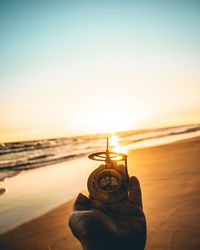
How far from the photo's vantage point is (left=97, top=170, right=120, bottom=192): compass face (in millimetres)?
3215

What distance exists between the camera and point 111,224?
8.57 ft

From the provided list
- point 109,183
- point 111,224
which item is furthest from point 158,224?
point 111,224

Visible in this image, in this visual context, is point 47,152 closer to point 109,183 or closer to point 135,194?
point 109,183

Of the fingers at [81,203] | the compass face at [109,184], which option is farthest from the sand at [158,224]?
the fingers at [81,203]

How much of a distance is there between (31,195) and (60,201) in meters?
1.52

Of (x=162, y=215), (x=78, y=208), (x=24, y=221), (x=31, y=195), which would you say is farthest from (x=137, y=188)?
(x=31, y=195)

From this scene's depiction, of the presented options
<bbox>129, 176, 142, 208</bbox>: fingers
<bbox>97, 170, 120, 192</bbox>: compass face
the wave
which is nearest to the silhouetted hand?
<bbox>129, 176, 142, 208</bbox>: fingers

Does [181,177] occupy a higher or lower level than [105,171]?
lower

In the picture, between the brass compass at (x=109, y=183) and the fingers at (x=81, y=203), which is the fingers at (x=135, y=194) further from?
the fingers at (x=81, y=203)

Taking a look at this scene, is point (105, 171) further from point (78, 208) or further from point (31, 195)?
point (31, 195)

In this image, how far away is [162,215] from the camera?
5.52 m

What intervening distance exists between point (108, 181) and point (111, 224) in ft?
2.37

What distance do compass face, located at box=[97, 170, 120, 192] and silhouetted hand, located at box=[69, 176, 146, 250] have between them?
188mm

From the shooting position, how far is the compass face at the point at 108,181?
321 cm
